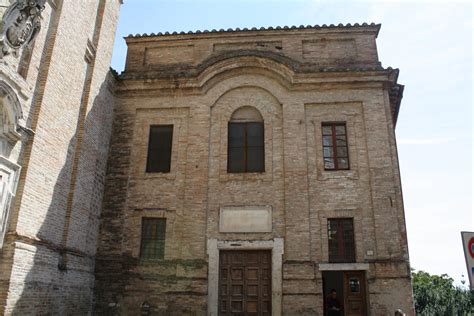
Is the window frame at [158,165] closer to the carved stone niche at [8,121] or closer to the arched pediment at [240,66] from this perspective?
the arched pediment at [240,66]

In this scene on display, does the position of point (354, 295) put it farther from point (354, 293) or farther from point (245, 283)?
point (245, 283)

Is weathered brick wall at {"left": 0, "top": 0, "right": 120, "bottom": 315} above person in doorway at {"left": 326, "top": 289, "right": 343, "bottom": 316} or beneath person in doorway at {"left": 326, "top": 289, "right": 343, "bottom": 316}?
above

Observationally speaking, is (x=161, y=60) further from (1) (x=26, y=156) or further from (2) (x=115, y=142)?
(1) (x=26, y=156)

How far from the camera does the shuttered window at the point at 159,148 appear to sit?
12.9 metres

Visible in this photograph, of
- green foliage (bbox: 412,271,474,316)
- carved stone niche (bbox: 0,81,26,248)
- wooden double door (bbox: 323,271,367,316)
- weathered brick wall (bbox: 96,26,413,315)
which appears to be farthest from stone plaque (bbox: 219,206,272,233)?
green foliage (bbox: 412,271,474,316)

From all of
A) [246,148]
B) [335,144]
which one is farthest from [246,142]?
[335,144]

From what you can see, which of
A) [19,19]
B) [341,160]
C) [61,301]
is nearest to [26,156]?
[19,19]

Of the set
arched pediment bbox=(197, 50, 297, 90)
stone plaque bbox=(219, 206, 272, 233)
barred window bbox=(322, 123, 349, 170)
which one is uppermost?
arched pediment bbox=(197, 50, 297, 90)

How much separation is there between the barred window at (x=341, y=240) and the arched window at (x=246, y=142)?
2695 millimetres

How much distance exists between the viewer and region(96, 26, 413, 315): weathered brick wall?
37.0ft

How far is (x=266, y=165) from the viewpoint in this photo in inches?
491

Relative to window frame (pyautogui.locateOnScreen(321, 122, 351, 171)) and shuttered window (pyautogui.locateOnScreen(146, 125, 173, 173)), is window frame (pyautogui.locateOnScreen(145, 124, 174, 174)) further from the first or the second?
window frame (pyautogui.locateOnScreen(321, 122, 351, 171))

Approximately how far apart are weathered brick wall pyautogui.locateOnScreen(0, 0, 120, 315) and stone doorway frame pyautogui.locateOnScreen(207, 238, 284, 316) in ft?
11.1

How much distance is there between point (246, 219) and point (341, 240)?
2.74 metres
